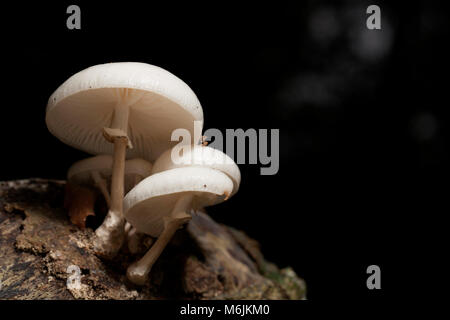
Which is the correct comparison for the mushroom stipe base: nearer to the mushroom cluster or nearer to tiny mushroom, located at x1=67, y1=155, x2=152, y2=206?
the mushroom cluster

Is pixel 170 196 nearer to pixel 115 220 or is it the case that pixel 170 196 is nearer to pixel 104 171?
pixel 115 220

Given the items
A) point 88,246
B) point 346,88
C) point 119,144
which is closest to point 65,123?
point 119,144

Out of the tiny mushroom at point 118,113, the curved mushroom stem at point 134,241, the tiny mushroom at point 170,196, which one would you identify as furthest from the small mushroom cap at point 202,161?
the curved mushroom stem at point 134,241

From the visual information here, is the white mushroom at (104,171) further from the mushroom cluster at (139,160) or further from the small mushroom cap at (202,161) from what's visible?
the small mushroom cap at (202,161)

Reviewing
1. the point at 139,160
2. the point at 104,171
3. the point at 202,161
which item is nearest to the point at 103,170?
the point at 104,171

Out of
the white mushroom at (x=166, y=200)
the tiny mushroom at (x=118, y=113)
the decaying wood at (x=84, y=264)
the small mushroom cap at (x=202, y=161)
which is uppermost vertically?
the tiny mushroom at (x=118, y=113)

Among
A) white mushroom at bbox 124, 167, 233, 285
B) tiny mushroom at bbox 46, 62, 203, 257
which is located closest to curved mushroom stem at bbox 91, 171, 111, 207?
tiny mushroom at bbox 46, 62, 203, 257
